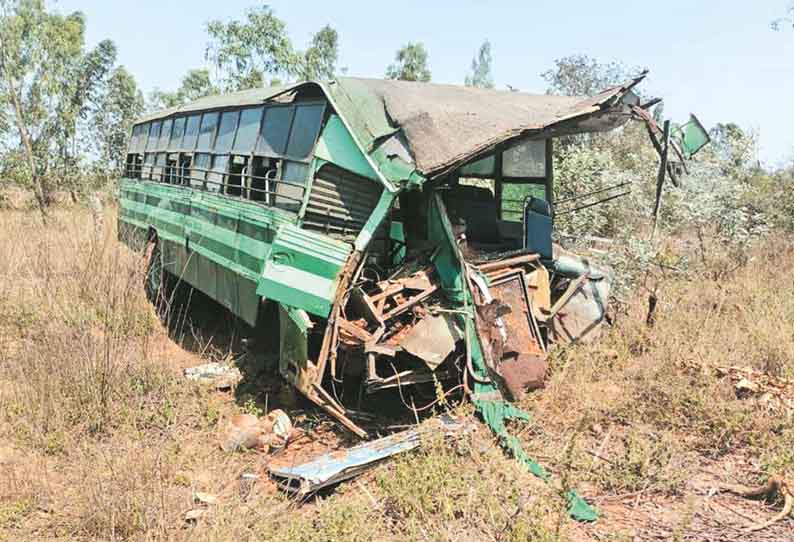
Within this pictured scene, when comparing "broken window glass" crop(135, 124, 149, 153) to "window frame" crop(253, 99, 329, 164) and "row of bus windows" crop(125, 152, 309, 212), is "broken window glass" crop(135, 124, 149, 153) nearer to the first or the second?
"row of bus windows" crop(125, 152, 309, 212)

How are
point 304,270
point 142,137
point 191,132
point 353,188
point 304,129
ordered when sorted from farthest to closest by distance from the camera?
point 142,137
point 191,132
point 304,129
point 353,188
point 304,270

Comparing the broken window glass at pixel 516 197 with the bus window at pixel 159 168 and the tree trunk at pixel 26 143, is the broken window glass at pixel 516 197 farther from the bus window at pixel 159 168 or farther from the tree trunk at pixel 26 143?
the tree trunk at pixel 26 143

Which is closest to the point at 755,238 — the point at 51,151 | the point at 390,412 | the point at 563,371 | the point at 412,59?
the point at 563,371

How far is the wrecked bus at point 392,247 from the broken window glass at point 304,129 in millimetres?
20

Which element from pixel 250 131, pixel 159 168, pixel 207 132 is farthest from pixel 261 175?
pixel 159 168

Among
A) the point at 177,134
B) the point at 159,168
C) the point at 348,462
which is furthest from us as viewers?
the point at 159,168

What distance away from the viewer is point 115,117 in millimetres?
21484

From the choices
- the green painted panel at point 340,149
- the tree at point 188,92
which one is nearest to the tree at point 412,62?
the tree at point 188,92

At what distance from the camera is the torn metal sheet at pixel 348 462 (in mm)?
4242

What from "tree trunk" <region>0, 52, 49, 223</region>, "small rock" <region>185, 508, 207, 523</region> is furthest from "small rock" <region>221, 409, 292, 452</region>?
"tree trunk" <region>0, 52, 49, 223</region>

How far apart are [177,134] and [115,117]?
46.0 feet

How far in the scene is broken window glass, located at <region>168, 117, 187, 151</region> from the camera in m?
9.10

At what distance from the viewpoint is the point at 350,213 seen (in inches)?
205

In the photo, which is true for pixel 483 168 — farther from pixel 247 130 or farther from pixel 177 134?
pixel 177 134
